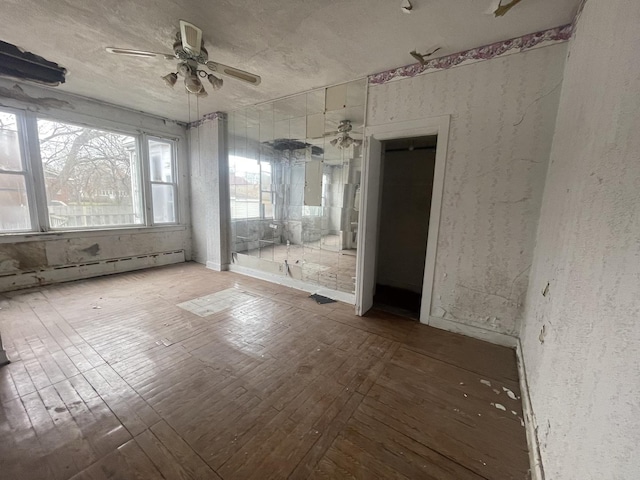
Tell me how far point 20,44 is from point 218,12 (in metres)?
2.35

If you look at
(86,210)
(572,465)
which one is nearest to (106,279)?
(86,210)

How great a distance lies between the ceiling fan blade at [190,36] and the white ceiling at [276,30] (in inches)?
3.2

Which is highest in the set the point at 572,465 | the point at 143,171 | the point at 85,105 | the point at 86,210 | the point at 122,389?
the point at 85,105

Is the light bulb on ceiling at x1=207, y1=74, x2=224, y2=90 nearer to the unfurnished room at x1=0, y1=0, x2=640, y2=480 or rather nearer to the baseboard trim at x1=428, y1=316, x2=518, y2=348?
the unfurnished room at x1=0, y1=0, x2=640, y2=480

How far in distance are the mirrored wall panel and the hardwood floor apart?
112 cm

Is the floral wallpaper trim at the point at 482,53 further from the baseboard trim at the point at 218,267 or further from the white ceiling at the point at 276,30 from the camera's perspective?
the baseboard trim at the point at 218,267

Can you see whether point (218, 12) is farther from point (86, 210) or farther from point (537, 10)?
point (86, 210)

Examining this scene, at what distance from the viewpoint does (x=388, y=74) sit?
2900 millimetres

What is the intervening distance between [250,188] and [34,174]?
3.08m

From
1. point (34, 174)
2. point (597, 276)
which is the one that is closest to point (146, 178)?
point (34, 174)

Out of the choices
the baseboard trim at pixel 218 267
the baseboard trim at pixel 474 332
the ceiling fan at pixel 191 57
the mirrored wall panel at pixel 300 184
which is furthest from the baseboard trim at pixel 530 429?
the baseboard trim at pixel 218 267

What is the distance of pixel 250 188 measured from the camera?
4625 millimetres

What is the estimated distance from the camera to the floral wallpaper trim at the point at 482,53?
7.04 ft

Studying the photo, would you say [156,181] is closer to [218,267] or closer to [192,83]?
[218,267]
